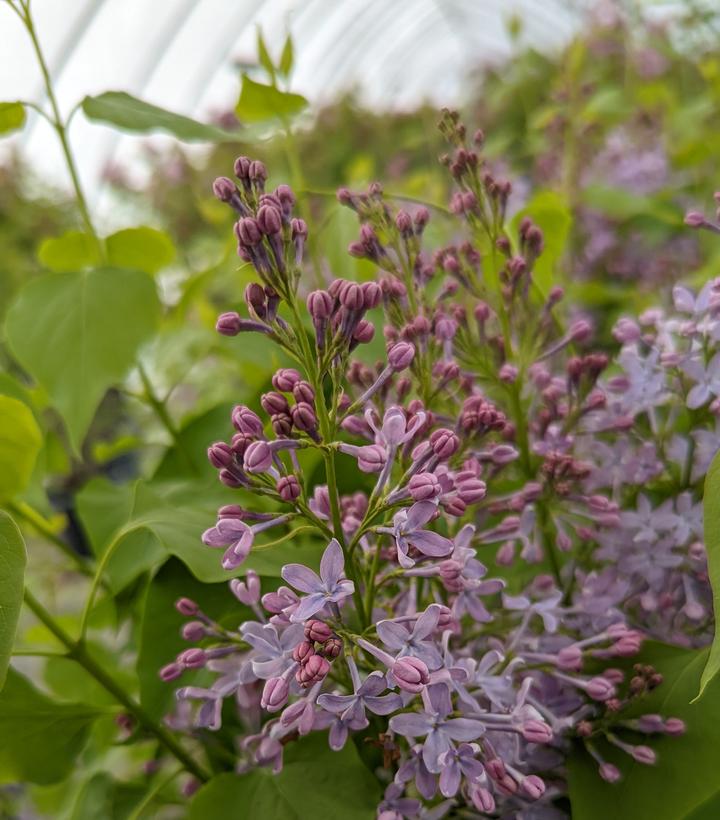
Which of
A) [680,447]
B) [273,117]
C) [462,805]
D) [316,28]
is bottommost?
[462,805]

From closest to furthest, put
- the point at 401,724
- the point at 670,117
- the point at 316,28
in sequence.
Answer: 1. the point at 401,724
2. the point at 670,117
3. the point at 316,28

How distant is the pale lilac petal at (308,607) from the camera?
0.30m

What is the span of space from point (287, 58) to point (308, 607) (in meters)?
0.51

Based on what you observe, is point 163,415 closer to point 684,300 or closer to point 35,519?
point 35,519

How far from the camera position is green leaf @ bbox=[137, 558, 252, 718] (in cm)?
42

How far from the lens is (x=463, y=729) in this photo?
0.33 m

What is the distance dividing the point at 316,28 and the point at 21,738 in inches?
235

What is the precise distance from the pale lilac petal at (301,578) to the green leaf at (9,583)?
108mm

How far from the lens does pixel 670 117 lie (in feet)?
4.86

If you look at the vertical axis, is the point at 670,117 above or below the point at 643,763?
above

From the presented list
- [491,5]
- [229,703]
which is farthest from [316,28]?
[229,703]

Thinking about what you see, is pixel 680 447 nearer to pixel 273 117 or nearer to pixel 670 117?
pixel 273 117

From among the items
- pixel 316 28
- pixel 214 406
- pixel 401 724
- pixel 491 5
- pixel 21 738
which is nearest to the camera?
pixel 401 724

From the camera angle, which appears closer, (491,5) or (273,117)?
(273,117)
